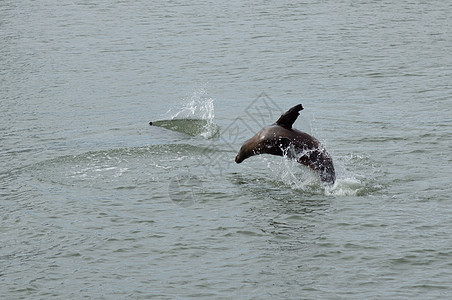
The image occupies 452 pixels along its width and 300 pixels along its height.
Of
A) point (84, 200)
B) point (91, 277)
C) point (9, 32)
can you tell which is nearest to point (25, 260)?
point (91, 277)

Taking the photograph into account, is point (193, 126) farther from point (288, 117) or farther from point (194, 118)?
point (288, 117)

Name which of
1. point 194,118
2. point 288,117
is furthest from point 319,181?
point 194,118

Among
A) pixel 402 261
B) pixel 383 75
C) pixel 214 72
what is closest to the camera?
pixel 402 261

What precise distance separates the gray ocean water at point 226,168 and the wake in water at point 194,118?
2.9 inches

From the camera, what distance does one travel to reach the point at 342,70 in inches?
1029

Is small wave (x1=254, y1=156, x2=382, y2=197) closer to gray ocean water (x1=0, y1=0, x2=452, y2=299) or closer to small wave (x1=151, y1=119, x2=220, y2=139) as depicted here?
gray ocean water (x1=0, y1=0, x2=452, y2=299)

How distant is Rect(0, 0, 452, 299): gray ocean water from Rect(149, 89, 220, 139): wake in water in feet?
0.24

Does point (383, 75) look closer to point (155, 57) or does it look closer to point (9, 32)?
point (155, 57)

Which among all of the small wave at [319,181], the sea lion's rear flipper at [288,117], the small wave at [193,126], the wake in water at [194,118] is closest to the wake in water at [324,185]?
the small wave at [319,181]

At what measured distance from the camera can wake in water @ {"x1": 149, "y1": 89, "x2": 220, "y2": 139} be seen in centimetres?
2016

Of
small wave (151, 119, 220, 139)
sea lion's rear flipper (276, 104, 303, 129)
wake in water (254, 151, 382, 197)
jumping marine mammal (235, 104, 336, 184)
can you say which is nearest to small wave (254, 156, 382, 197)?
wake in water (254, 151, 382, 197)

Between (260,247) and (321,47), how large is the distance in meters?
17.0

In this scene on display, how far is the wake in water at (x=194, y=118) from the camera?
794 inches

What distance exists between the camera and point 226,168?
17.4 m
